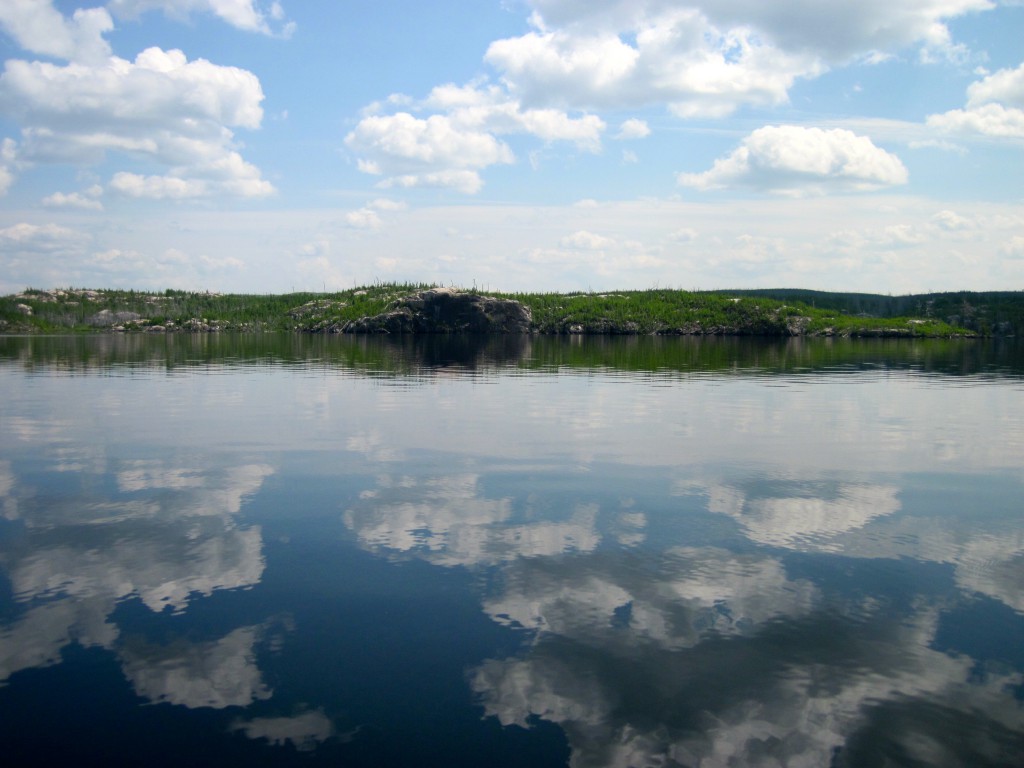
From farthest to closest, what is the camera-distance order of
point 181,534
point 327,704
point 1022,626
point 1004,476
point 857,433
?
1. point 857,433
2. point 1004,476
3. point 181,534
4. point 1022,626
5. point 327,704

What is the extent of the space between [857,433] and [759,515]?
16687 millimetres

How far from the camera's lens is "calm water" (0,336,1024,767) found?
988 centimetres

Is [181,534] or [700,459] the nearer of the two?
[181,534]

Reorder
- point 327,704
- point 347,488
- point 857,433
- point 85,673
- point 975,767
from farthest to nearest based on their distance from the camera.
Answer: point 857,433
point 347,488
point 85,673
point 327,704
point 975,767

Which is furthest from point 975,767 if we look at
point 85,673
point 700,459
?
point 700,459

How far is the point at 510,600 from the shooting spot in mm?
14062

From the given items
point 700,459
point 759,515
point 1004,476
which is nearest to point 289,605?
point 759,515

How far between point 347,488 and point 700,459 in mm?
12814

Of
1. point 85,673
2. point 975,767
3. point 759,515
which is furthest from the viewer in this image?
point 759,515

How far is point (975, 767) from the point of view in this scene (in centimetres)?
918

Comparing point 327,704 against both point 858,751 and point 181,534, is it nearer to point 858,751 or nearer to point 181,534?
point 858,751

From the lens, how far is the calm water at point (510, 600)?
9883 millimetres

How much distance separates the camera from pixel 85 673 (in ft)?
36.9

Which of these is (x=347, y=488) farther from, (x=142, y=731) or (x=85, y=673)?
(x=142, y=731)
